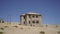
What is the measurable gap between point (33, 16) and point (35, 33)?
27.8 meters

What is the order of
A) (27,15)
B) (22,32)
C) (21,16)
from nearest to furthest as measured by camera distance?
(22,32)
(27,15)
(21,16)

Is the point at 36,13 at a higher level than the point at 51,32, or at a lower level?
higher

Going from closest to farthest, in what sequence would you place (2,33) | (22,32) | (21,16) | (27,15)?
→ (2,33) → (22,32) → (27,15) → (21,16)

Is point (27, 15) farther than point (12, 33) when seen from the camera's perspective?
Yes

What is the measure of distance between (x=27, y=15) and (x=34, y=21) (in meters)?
3.15

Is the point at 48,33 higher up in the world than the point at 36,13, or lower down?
lower down

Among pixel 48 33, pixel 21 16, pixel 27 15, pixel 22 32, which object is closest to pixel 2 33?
pixel 22 32

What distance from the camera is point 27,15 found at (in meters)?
48.2

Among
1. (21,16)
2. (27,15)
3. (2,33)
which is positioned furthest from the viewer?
(21,16)

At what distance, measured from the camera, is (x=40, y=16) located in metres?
50.2

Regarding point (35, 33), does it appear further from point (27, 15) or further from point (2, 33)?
point (27, 15)

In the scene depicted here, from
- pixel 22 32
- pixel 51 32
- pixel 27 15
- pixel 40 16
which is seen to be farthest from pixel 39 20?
pixel 22 32

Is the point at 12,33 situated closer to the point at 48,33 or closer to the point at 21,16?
the point at 48,33

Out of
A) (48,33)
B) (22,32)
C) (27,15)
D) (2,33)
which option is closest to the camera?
(2,33)
